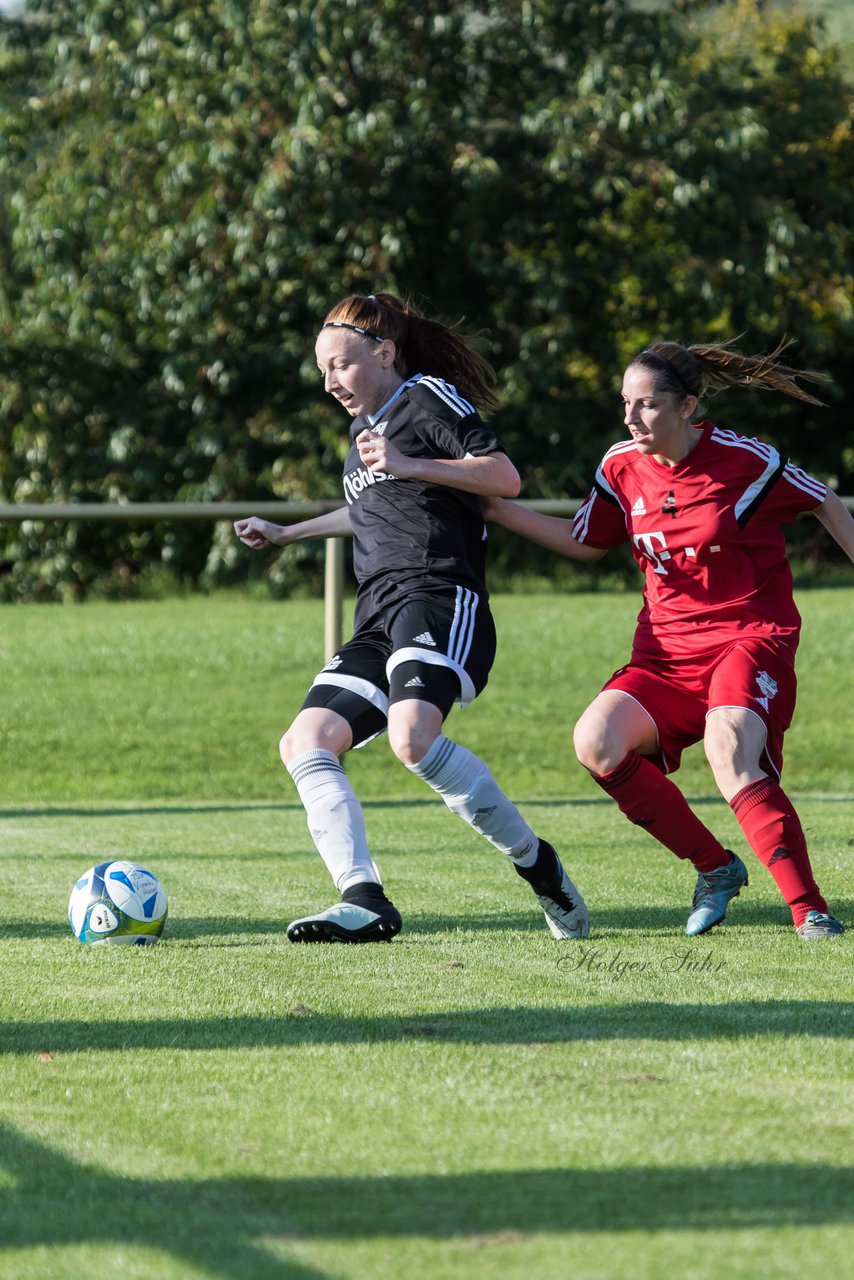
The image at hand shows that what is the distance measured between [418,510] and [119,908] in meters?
1.45

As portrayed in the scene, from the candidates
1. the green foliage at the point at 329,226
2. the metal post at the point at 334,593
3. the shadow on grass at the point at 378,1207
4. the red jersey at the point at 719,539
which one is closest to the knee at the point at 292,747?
the red jersey at the point at 719,539

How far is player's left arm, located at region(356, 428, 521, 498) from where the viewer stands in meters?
4.60

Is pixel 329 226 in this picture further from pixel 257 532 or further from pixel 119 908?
pixel 119 908

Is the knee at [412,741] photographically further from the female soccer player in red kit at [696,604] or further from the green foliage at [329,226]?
the green foliage at [329,226]

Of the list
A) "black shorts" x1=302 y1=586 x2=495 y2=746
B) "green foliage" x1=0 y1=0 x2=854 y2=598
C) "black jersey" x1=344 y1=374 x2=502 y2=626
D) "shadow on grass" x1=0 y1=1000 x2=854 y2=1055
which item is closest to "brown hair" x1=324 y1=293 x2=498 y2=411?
"black jersey" x1=344 y1=374 x2=502 y2=626

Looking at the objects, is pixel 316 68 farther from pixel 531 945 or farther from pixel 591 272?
pixel 531 945

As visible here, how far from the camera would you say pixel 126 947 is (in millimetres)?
4473

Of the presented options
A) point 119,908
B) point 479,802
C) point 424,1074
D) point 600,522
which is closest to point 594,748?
point 479,802

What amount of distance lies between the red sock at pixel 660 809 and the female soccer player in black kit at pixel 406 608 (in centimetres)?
40

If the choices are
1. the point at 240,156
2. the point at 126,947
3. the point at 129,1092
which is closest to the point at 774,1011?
the point at 129,1092

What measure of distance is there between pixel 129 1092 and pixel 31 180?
19069 mm

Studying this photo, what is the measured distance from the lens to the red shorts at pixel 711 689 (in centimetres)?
473

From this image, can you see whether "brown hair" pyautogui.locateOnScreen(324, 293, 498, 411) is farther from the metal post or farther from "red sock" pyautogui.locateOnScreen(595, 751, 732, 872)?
the metal post

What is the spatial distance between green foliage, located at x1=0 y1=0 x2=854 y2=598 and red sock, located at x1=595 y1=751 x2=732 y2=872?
14.4 meters
